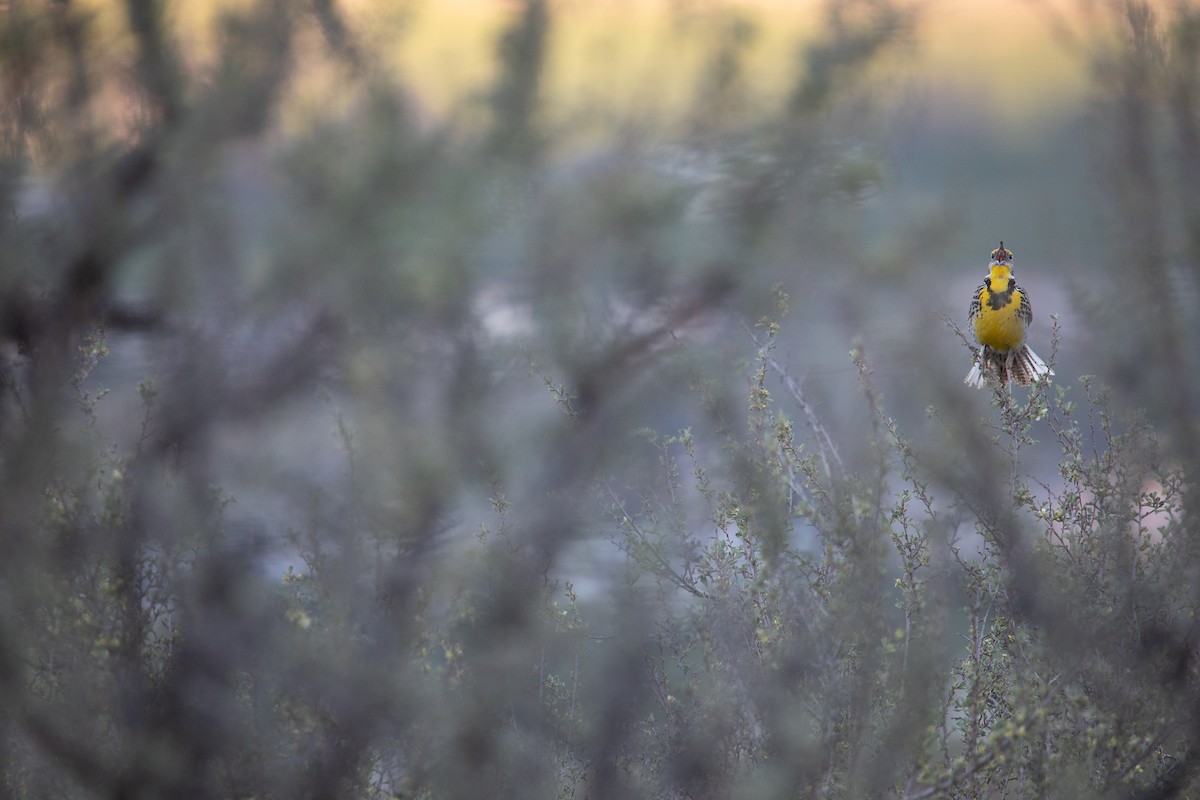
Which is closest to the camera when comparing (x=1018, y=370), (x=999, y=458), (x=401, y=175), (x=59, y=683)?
(x=401, y=175)

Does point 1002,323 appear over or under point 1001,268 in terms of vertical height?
under

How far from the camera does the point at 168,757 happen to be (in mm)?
1921

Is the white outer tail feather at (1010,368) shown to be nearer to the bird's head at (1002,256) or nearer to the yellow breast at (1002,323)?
the yellow breast at (1002,323)

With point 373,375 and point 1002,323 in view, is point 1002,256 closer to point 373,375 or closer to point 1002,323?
point 1002,323

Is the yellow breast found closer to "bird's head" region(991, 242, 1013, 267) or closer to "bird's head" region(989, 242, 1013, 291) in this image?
"bird's head" region(989, 242, 1013, 291)

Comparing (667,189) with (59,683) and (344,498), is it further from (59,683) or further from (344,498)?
(59,683)

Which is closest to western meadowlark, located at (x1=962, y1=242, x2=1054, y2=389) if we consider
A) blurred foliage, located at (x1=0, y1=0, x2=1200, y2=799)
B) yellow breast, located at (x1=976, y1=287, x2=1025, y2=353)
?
yellow breast, located at (x1=976, y1=287, x2=1025, y2=353)

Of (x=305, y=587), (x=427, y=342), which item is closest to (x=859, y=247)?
(x=427, y=342)

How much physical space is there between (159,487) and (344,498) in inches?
16.9

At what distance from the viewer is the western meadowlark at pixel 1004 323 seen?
2963mm

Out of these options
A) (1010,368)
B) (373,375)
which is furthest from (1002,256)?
(373,375)

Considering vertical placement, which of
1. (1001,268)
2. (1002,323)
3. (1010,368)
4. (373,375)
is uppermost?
(1001,268)

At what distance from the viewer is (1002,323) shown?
308 cm

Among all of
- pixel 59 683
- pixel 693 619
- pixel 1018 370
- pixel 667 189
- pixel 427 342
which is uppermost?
pixel 1018 370
